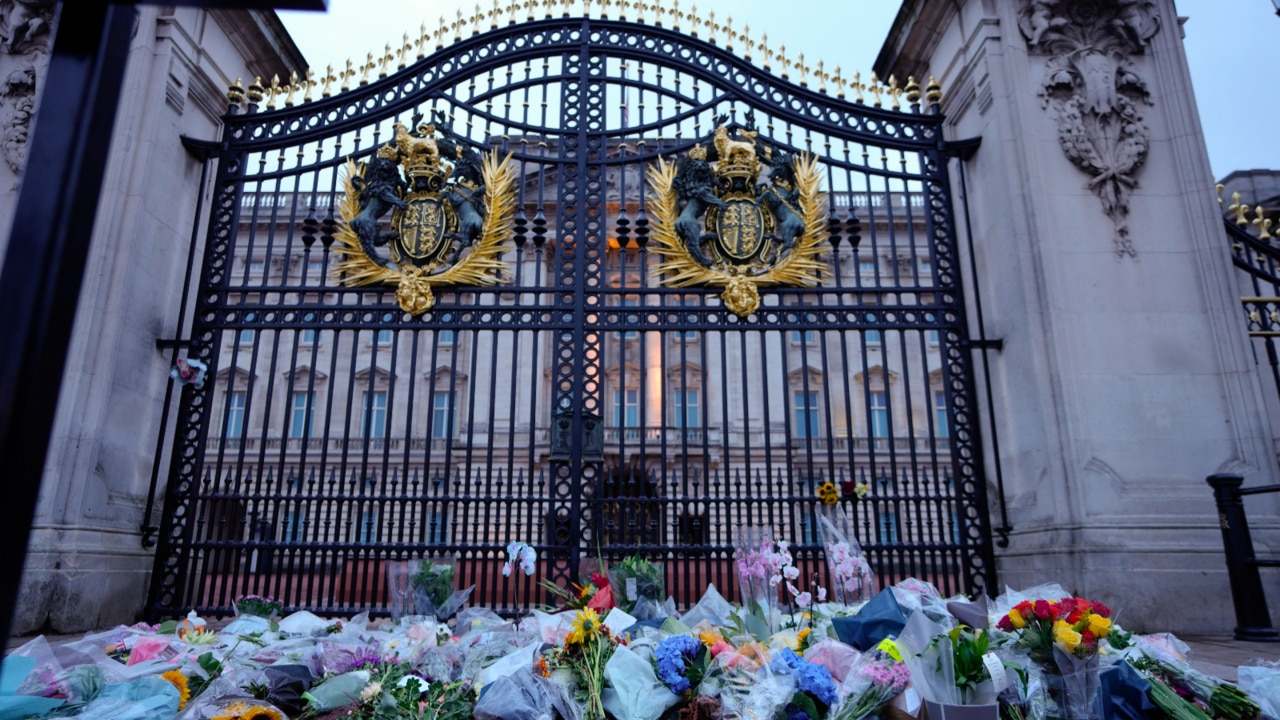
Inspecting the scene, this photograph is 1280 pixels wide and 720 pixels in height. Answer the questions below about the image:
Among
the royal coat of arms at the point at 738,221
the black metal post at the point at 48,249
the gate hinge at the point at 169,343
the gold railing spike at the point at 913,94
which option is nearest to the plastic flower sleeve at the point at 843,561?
the royal coat of arms at the point at 738,221

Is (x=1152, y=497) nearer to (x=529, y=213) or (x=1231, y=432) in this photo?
(x=1231, y=432)

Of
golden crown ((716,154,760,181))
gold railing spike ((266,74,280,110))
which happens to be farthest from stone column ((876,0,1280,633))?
gold railing spike ((266,74,280,110))

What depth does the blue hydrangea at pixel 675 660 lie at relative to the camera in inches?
131

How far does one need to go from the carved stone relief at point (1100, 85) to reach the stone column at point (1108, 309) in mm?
15

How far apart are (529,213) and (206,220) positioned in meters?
6.08

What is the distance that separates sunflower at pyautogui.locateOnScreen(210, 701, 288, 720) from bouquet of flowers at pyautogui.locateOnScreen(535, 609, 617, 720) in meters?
1.19

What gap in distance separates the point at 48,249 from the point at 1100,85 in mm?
9062

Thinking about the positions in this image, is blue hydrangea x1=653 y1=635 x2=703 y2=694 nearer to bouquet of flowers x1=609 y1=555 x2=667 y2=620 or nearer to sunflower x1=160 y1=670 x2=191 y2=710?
bouquet of flowers x1=609 y1=555 x2=667 y2=620

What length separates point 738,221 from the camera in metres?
8.21

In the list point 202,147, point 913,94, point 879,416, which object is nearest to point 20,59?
point 202,147

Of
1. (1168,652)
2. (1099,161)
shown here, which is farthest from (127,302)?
(1099,161)

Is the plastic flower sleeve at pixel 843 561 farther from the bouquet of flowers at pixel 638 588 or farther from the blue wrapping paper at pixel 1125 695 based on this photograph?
the blue wrapping paper at pixel 1125 695

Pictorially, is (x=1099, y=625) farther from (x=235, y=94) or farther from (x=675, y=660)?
(x=235, y=94)

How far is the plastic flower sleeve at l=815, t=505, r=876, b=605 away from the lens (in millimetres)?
4730
